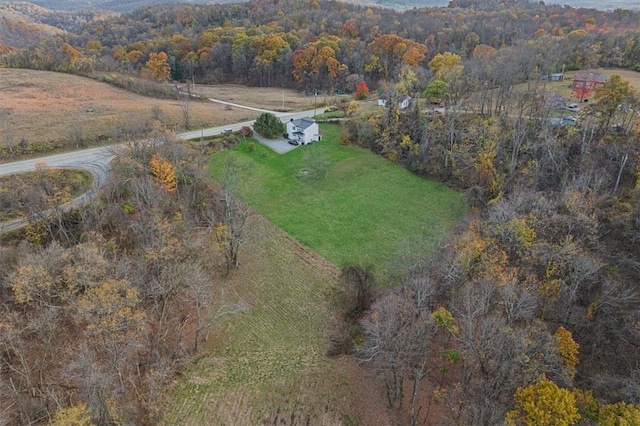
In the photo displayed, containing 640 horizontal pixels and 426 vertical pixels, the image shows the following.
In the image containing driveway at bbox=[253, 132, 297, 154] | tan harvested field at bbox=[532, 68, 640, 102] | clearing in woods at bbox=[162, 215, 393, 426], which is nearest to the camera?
clearing in woods at bbox=[162, 215, 393, 426]

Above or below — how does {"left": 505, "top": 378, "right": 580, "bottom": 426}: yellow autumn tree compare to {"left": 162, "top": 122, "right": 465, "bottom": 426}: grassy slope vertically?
above

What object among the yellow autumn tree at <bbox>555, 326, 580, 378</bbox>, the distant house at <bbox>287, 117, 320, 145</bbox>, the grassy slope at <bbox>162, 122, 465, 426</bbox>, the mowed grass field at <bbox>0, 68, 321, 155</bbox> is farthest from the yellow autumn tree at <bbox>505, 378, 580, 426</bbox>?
the mowed grass field at <bbox>0, 68, 321, 155</bbox>

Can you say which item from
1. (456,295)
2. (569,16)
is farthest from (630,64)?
(456,295)

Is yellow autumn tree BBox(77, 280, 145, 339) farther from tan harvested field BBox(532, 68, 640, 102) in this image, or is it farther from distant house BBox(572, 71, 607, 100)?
distant house BBox(572, 71, 607, 100)

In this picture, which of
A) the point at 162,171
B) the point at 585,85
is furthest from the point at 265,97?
the point at 585,85

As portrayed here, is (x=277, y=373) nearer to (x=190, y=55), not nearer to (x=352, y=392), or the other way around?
(x=352, y=392)

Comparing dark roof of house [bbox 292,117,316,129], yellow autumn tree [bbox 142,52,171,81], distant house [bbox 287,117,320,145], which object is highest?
yellow autumn tree [bbox 142,52,171,81]

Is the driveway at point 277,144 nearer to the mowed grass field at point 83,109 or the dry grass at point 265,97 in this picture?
the mowed grass field at point 83,109
